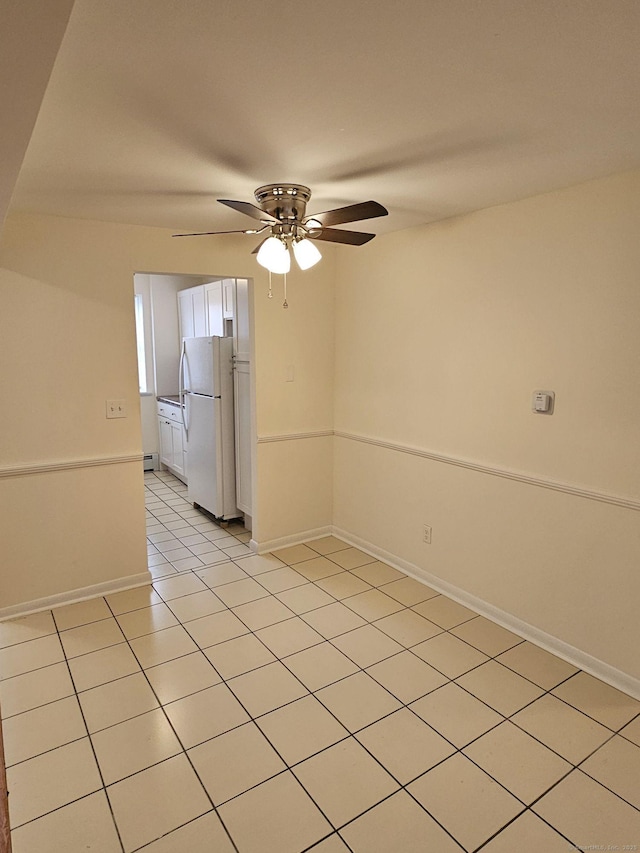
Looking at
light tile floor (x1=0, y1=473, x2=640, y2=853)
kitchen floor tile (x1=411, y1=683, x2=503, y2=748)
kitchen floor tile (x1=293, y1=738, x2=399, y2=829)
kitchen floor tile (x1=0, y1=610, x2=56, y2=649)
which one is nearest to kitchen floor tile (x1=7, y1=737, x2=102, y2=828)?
light tile floor (x1=0, y1=473, x2=640, y2=853)

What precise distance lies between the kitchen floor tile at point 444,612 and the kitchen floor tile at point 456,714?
56 centimetres

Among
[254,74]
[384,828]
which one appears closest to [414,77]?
[254,74]

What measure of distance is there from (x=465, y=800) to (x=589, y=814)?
401 millimetres

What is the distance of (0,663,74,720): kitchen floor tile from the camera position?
7.19 ft

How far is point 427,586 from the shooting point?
3.27m

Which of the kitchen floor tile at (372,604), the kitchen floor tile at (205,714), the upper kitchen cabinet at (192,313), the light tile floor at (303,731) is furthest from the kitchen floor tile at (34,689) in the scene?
the upper kitchen cabinet at (192,313)

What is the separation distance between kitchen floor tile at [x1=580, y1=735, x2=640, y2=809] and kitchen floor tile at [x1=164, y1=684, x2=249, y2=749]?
52.6 inches

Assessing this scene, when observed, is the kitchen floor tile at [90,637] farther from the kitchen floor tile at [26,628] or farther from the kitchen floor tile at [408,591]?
the kitchen floor tile at [408,591]

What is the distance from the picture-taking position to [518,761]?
6.31ft

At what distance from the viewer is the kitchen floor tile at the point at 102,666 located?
2.36m

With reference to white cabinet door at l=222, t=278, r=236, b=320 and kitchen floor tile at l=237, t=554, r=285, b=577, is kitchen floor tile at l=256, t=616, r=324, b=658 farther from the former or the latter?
white cabinet door at l=222, t=278, r=236, b=320

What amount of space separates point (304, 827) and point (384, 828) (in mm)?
257

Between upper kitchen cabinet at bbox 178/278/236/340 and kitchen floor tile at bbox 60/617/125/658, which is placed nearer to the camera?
kitchen floor tile at bbox 60/617/125/658

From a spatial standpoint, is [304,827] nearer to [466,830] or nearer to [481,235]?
[466,830]
